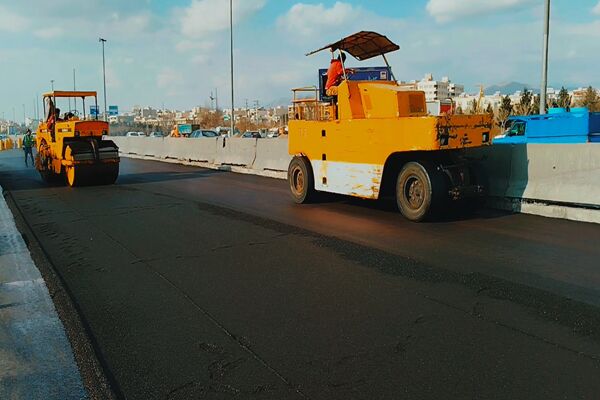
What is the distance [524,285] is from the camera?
5637 mm

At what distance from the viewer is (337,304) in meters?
5.18

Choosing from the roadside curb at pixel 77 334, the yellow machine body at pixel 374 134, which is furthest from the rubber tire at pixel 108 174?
the roadside curb at pixel 77 334

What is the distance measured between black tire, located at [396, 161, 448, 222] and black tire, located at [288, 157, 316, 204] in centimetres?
243

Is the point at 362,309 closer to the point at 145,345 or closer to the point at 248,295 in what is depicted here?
the point at 248,295

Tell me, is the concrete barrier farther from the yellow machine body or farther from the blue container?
the blue container

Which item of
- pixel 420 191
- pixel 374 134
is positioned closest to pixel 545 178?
pixel 420 191

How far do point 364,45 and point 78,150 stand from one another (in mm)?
9511

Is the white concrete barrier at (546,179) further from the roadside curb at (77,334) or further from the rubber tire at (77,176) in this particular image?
the rubber tire at (77,176)

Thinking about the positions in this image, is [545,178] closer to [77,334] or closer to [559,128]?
[77,334]

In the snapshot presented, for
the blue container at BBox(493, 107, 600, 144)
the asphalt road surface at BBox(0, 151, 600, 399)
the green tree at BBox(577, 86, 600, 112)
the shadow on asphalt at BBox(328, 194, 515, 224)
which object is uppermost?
the green tree at BBox(577, 86, 600, 112)

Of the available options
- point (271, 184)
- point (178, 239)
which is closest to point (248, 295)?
point (178, 239)

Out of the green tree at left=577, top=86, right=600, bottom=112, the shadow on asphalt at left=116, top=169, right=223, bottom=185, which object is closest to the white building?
the shadow on asphalt at left=116, top=169, right=223, bottom=185

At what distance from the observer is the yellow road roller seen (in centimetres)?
1633

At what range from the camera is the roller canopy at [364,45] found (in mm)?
10805
